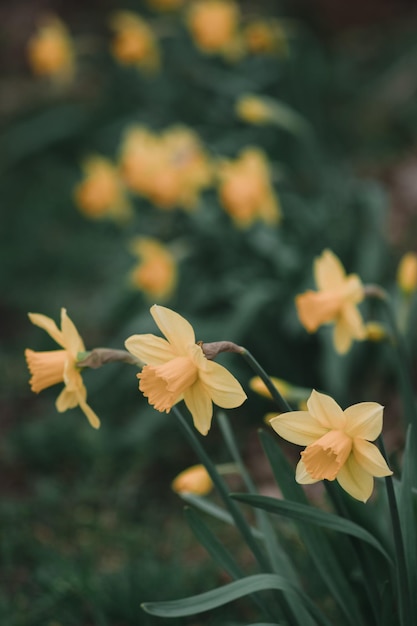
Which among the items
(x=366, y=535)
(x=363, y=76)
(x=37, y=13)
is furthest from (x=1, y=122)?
(x=366, y=535)

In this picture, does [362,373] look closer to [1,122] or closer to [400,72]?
[400,72]

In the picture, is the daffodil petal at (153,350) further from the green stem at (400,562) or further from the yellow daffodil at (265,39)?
the yellow daffodil at (265,39)

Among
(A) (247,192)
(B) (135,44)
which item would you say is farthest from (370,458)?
(B) (135,44)

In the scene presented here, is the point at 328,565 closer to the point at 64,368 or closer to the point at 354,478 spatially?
the point at 354,478

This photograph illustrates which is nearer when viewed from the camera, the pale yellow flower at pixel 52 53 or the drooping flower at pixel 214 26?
the drooping flower at pixel 214 26

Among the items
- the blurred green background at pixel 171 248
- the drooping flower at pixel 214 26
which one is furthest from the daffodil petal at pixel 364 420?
the drooping flower at pixel 214 26
